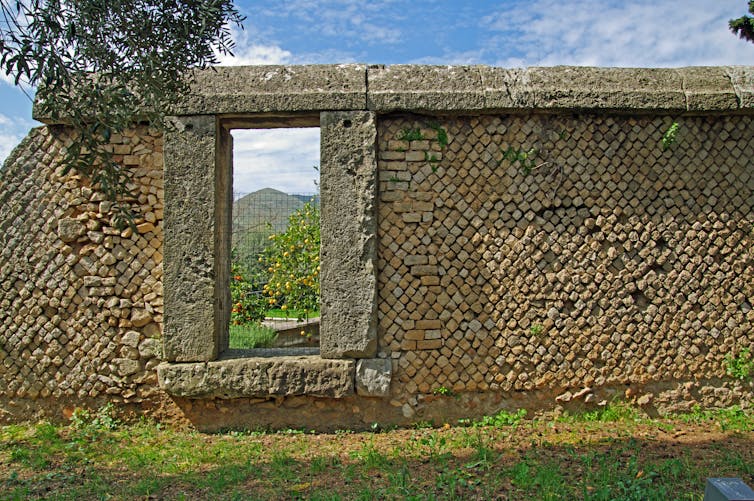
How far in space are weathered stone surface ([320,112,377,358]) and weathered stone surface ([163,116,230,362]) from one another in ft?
3.18

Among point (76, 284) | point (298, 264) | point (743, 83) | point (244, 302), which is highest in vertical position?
point (743, 83)

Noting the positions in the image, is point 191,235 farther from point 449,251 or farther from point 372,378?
point 449,251

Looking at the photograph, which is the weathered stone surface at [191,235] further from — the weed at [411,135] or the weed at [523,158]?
the weed at [523,158]

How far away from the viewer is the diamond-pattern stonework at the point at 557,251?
4.86 metres

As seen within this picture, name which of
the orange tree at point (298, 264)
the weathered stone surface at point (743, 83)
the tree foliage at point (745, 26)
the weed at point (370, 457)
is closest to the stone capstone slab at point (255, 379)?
the weed at point (370, 457)

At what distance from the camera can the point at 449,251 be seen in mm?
4871

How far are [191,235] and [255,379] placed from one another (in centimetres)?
135

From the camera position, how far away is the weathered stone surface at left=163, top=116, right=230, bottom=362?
4762 millimetres

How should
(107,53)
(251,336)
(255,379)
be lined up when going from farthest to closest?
(251,336) < (255,379) < (107,53)

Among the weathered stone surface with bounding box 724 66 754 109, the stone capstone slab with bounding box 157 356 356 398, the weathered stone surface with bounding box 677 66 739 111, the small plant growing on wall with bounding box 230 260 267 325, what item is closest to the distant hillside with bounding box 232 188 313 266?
the small plant growing on wall with bounding box 230 260 267 325

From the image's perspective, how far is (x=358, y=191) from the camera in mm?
4789

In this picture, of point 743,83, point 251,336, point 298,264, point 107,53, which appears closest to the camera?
point 107,53

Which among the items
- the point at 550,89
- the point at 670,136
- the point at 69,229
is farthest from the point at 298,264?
the point at 670,136

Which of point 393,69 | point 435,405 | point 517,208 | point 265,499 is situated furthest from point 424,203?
point 265,499
